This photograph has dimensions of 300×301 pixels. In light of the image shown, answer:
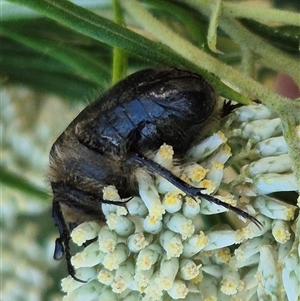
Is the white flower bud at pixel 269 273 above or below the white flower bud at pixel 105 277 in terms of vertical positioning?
→ below

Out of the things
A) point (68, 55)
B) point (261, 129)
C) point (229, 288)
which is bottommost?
point (229, 288)

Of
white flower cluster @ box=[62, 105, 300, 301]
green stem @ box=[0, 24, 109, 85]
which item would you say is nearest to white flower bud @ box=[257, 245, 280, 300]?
white flower cluster @ box=[62, 105, 300, 301]

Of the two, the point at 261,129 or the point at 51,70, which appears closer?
the point at 261,129

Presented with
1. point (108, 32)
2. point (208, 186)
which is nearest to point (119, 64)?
point (108, 32)

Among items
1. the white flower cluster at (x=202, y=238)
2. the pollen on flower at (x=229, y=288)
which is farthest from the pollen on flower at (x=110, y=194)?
the pollen on flower at (x=229, y=288)

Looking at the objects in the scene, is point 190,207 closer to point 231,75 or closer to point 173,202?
point 173,202

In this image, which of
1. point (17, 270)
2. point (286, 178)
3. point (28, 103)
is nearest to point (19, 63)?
point (28, 103)

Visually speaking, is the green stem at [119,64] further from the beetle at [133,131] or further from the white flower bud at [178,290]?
the white flower bud at [178,290]
